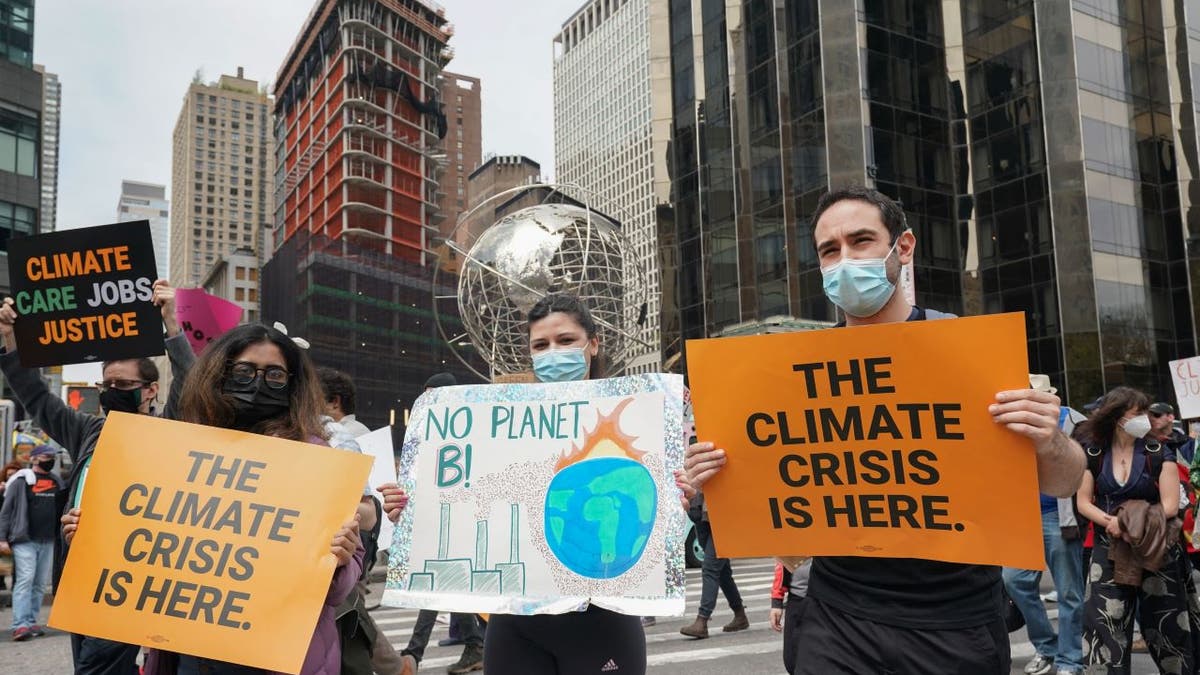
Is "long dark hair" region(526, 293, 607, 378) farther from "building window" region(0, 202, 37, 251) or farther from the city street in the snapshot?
"building window" region(0, 202, 37, 251)

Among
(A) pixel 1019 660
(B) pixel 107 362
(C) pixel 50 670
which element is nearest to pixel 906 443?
(B) pixel 107 362

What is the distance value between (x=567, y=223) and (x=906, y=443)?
12.6 metres

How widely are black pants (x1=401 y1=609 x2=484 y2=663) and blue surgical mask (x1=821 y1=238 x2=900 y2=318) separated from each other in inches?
189

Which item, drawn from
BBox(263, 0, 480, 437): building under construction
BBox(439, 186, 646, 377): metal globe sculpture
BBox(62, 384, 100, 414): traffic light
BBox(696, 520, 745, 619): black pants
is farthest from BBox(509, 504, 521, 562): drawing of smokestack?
BBox(263, 0, 480, 437): building under construction

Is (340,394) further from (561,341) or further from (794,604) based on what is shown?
(794,604)

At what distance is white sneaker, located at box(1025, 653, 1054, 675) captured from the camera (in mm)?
6676

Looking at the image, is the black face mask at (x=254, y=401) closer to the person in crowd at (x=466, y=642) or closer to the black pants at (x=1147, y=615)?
the person in crowd at (x=466, y=642)

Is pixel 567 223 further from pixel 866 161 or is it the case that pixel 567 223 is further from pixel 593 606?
pixel 866 161

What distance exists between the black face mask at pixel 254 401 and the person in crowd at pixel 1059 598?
5.27 meters

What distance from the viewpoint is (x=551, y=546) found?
3305 millimetres

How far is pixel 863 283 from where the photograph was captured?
2.79m

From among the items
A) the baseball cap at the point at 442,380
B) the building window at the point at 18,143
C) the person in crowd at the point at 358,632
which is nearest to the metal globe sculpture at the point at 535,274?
the baseball cap at the point at 442,380

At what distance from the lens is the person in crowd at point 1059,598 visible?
6643mm

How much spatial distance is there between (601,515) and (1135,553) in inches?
166
